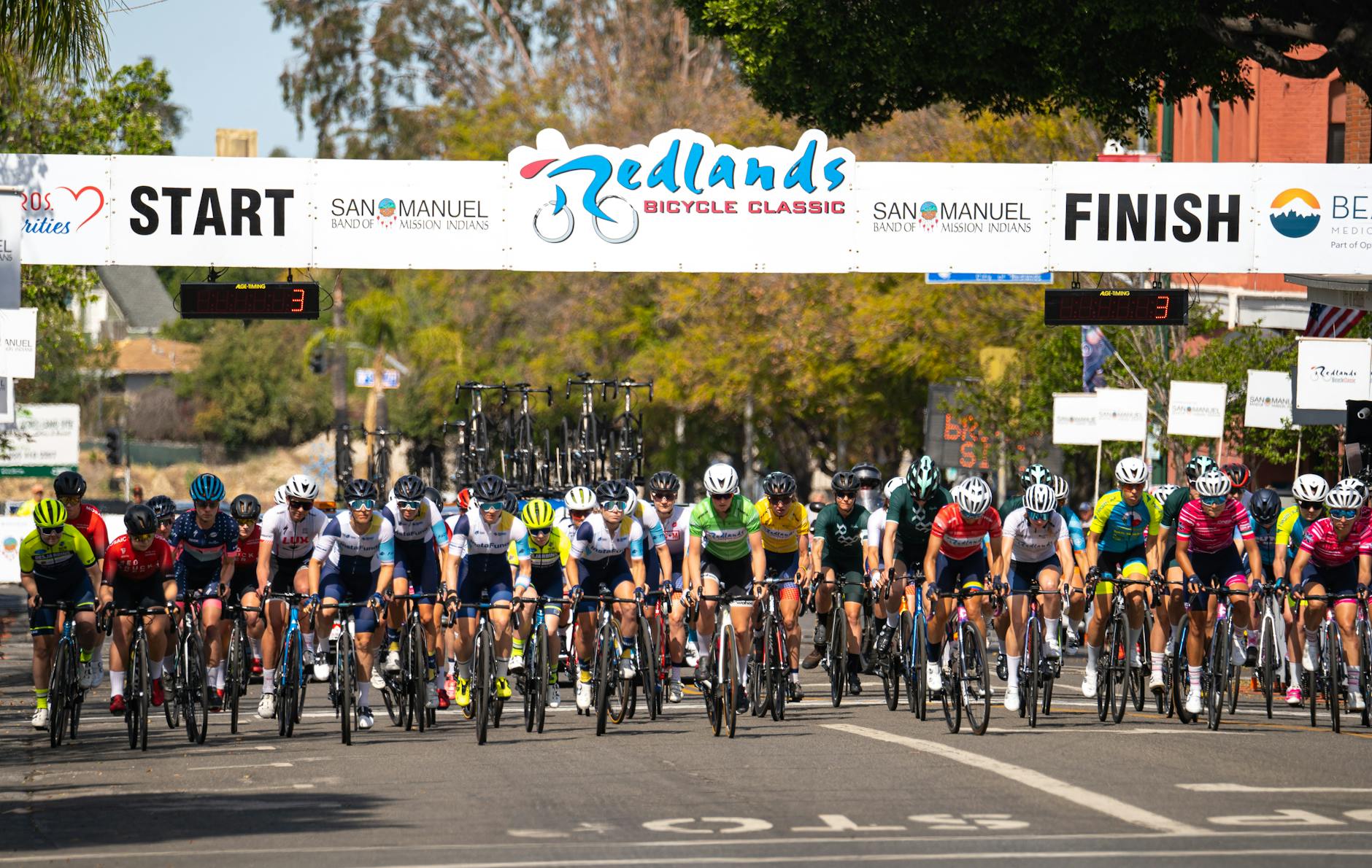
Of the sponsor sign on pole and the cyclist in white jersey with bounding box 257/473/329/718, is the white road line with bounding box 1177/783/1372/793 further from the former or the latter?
the sponsor sign on pole

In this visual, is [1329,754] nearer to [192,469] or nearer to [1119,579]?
[1119,579]

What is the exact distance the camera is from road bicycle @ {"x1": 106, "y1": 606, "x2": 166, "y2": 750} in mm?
15492

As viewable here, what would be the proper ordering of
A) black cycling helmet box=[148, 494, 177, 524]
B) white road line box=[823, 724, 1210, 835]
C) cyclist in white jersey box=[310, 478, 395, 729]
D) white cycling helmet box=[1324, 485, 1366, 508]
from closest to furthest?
white road line box=[823, 724, 1210, 835] → cyclist in white jersey box=[310, 478, 395, 729] → white cycling helmet box=[1324, 485, 1366, 508] → black cycling helmet box=[148, 494, 177, 524]

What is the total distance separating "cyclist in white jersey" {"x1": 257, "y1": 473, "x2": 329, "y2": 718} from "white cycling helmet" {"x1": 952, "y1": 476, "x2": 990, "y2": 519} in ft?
15.9

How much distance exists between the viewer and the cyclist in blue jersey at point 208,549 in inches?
659

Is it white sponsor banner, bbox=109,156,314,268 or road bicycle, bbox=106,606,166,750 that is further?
white sponsor banner, bbox=109,156,314,268

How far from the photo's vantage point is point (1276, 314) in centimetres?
3672

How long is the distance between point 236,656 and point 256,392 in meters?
87.0

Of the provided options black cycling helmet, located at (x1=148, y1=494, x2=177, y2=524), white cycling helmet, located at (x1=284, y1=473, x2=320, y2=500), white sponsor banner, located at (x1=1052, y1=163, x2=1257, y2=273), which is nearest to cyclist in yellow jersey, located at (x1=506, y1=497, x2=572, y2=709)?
white cycling helmet, located at (x1=284, y1=473, x2=320, y2=500)

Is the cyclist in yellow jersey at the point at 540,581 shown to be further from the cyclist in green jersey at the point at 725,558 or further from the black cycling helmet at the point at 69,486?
the black cycling helmet at the point at 69,486

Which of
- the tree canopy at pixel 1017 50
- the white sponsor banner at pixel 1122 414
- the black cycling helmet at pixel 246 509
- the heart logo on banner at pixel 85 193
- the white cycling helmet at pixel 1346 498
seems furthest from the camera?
the white sponsor banner at pixel 1122 414

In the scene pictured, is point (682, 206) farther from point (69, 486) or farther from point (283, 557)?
point (69, 486)

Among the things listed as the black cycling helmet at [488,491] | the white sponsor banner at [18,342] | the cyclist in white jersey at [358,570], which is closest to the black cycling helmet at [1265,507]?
the black cycling helmet at [488,491]

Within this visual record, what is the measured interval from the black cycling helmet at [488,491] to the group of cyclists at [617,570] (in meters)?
0.02
